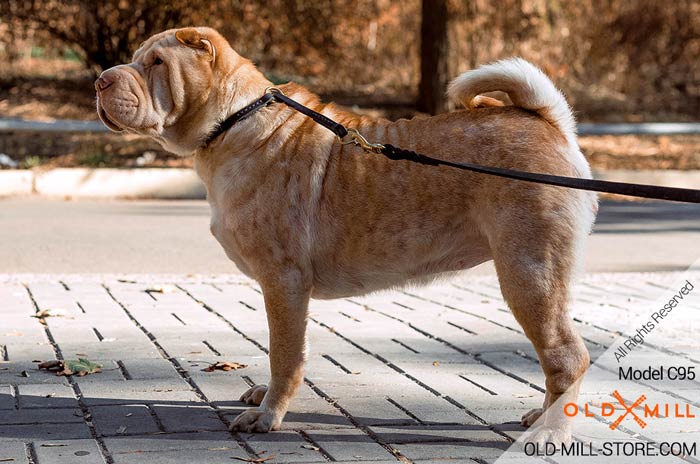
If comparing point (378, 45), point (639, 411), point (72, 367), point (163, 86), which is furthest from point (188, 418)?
point (378, 45)

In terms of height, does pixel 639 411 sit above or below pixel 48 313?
above

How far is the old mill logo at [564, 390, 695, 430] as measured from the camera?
4.51 metres

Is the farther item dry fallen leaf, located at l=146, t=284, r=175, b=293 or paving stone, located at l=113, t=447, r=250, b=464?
dry fallen leaf, located at l=146, t=284, r=175, b=293

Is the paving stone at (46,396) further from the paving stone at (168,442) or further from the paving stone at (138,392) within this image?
the paving stone at (168,442)

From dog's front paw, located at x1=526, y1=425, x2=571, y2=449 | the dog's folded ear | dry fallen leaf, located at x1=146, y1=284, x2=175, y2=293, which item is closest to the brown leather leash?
the dog's folded ear

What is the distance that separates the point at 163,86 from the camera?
179 inches

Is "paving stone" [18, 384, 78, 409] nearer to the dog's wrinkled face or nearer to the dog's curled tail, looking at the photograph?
the dog's wrinkled face

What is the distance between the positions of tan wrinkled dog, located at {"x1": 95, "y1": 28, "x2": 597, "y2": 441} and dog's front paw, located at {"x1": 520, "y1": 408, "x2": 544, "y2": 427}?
5.6 inches

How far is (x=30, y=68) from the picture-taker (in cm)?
1867

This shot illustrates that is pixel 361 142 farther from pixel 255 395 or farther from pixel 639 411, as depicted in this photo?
pixel 639 411

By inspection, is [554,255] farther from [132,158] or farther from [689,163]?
[689,163]

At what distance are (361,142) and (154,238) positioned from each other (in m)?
5.86

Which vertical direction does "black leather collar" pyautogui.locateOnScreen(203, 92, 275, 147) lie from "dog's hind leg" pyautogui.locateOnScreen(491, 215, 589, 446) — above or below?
above

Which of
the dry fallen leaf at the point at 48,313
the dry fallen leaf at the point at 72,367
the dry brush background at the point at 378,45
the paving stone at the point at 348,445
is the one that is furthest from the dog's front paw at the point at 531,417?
the dry brush background at the point at 378,45
